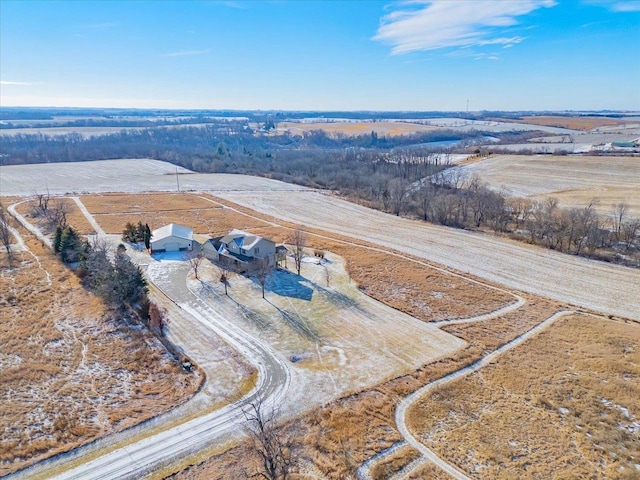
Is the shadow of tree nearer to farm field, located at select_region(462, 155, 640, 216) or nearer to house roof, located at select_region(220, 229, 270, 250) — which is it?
house roof, located at select_region(220, 229, 270, 250)

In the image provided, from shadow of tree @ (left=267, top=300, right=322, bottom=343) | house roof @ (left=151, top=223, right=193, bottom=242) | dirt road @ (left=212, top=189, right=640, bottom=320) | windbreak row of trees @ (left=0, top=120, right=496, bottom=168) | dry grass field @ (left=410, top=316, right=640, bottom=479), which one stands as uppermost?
windbreak row of trees @ (left=0, top=120, right=496, bottom=168)

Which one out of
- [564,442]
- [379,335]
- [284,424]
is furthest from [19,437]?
[564,442]

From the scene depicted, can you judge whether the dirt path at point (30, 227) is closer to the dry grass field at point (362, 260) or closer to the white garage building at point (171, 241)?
the dry grass field at point (362, 260)

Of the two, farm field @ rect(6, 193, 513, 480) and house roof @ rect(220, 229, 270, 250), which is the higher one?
house roof @ rect(220, 229, 270, 250)

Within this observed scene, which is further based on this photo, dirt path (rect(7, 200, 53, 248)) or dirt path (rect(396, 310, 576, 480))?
dirt path (rect(7, 200, 53, 248))

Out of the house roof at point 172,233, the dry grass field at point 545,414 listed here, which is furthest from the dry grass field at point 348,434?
the house roof at point 172,233

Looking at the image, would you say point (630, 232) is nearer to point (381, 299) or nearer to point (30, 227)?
point (381, 299)

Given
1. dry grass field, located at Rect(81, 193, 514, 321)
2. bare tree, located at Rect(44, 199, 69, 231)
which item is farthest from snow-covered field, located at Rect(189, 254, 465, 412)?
bare tree, located at Rect(44, 199, 69, 231)
